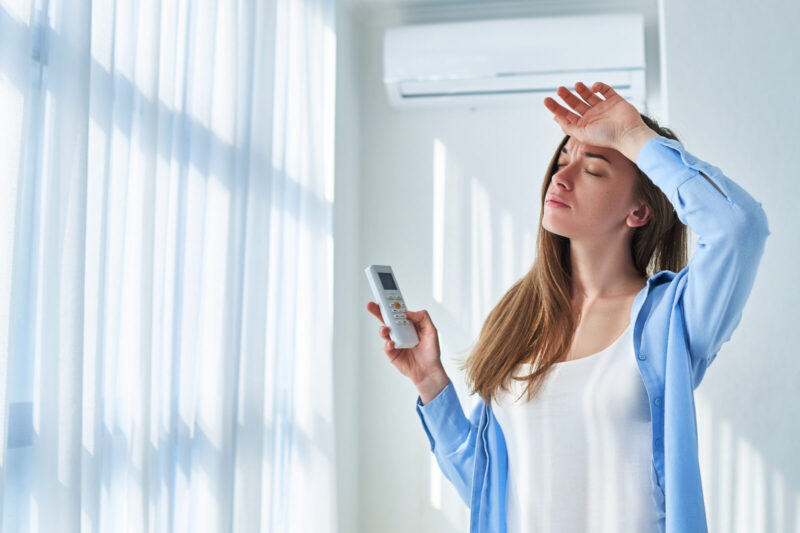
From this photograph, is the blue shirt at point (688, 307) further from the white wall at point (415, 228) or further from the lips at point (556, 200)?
the white wall at point (415, 228)

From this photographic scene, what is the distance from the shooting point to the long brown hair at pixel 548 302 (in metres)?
1.27

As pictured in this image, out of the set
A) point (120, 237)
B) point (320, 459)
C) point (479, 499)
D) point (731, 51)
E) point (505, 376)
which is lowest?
point (320, 459)

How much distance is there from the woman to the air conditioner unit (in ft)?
3.98

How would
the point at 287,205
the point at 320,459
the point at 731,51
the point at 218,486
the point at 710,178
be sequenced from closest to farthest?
the point at 710,178 → the point at 218,486 → the point at 731,51 → the point at 287,205 → the point at 320,459

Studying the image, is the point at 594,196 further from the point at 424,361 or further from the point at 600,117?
the point at 424,361

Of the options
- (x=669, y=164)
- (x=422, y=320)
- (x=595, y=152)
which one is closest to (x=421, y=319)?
(x=422, y=320)

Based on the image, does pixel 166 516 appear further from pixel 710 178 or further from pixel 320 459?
pixel 710 178

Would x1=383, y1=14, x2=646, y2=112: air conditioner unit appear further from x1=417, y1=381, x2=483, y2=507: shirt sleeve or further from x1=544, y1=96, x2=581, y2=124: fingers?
x1=417, y1=381, x2=483, y2=507: shirt sleeve

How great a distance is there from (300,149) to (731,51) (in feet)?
3.84

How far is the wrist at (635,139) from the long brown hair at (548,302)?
0.18m

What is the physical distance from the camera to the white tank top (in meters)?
1.10

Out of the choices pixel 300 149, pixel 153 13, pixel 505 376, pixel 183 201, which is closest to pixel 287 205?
pixel 300 149

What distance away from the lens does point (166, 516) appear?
128 cm

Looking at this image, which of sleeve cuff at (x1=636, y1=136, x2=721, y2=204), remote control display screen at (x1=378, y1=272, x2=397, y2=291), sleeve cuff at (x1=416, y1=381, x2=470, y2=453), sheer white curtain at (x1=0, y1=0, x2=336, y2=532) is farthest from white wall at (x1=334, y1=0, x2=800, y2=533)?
sleeve cuff at (x1=636, y1=136, x2=721, y2=204)
